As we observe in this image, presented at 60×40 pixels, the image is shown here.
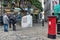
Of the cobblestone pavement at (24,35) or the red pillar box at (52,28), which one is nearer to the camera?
the red pillar box at (52,28)

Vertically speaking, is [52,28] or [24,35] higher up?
[52,28]

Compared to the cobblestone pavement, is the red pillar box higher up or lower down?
higher up

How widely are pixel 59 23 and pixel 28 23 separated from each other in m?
10.8

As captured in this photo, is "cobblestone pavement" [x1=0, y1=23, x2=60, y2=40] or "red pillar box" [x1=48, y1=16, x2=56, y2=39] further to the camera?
"cobblestone pavement" [x1=0, y1=23, x2=60, y2=40]

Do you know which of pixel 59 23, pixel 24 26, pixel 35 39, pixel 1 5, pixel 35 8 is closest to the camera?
pixel 35 39

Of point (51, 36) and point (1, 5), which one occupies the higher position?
point (1, 5)

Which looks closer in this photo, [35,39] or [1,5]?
[35,39]

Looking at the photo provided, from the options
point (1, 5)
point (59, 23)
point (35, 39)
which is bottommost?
point (35, 39)

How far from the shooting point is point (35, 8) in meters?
44.9

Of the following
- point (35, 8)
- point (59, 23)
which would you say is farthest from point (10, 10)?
point (59, 23)

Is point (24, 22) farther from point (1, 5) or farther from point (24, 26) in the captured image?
point (1, 5)

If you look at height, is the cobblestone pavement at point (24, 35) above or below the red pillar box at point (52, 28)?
below

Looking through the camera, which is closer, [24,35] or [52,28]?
[52,28]

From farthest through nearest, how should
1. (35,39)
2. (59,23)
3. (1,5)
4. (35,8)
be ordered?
(35,8) → (1,5) → (59,23) → (35,39)
